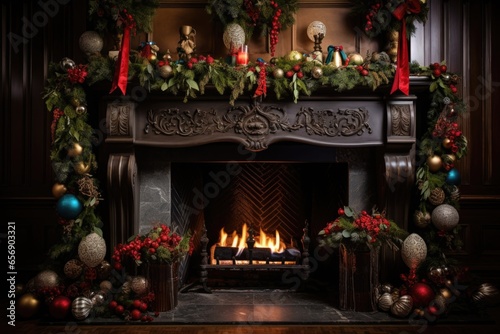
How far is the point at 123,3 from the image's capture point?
14.3 feet

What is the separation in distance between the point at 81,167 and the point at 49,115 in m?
Result: 1.32

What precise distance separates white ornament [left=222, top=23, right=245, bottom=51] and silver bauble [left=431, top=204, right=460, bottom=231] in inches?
80.5

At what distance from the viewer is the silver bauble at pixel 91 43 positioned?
14.3 feet

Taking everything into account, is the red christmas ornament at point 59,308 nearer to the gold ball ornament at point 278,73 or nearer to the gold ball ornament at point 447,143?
the gold ball ornament at point 278,73

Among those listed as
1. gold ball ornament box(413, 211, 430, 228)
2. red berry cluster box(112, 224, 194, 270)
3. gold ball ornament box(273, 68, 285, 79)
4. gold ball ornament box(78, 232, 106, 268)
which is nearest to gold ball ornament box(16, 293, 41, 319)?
gold ball ornament box(78, 232, 106, 268)

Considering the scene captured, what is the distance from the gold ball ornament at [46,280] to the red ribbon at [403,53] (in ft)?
9.79

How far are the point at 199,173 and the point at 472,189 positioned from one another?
8.58 ft

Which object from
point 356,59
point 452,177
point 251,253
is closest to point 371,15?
point 356,59

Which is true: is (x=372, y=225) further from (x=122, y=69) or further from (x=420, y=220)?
(x=122, y=69)

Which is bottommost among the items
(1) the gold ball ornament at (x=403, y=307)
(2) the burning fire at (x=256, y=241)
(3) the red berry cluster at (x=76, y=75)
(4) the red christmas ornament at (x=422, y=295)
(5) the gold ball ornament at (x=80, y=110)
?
(1) the gold ball ornament at (x=403, y=307)

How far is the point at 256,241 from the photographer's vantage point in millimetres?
5164

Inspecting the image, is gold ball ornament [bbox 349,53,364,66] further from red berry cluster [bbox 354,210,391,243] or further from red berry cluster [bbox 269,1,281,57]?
red berry cluster [bbox 354,210,391,243]

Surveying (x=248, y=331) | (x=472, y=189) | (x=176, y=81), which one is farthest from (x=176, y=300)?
(x=472, y=189)

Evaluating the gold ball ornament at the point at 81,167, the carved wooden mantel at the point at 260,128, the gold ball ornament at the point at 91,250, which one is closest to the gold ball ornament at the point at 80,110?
the carved wooden mantel at the point at 260,128
